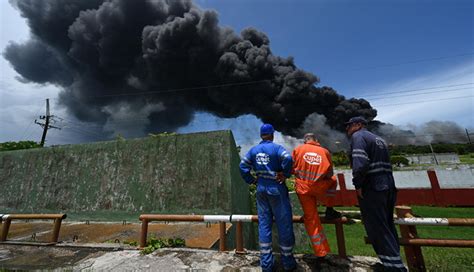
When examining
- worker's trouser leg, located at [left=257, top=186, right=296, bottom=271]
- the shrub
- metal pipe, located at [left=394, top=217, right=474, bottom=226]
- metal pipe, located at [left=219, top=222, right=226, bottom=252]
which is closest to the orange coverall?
worker's trouser leg, located at [left=257, top=186, right=296, bottom=271]

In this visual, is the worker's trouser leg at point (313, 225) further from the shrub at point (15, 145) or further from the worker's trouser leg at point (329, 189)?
the shrub at point (15, 145)

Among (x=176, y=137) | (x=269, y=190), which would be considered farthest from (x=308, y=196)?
(x=176, y=137)

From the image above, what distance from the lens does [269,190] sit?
9.48 feet

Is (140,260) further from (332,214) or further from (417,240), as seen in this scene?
(417,240)

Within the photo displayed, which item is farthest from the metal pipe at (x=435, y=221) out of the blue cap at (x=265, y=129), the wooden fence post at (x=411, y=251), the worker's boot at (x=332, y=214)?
the blue cap at (x=265, y=129)

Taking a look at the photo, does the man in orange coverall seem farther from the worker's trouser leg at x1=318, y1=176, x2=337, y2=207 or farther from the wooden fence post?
the wooden fence post

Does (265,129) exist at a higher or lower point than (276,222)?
higher

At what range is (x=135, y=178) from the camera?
7.07 meters

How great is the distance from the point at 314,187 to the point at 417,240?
130 centimetres

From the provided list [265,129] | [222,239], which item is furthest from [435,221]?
[222,239]

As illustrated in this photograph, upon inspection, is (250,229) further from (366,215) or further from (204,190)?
(366,215)

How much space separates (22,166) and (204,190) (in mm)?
7286

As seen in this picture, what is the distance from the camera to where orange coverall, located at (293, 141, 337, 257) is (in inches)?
111

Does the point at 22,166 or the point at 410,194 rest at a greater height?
the point at 22,166
